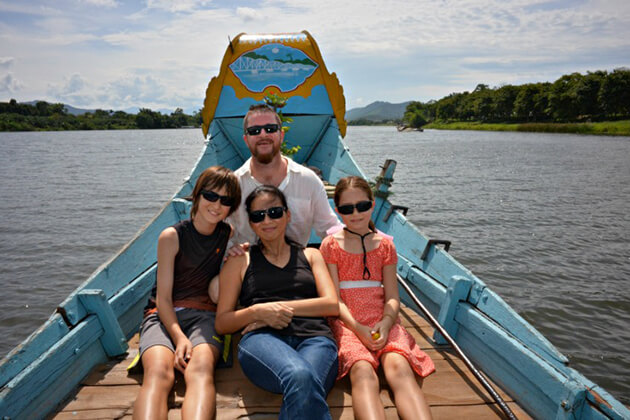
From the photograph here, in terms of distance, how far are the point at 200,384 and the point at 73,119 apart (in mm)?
116709

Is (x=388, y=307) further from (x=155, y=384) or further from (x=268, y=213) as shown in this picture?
(x=155, y=384)

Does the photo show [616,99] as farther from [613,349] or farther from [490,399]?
[490,399]

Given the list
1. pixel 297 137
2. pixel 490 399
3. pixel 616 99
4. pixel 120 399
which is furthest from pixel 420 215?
pixel 616 99

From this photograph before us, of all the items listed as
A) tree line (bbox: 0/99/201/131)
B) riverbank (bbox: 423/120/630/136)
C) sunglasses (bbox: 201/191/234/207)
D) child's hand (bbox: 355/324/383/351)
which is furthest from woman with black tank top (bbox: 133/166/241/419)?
tree line (bbox: 0/99/201/131)

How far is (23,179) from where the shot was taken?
1719 centimetres

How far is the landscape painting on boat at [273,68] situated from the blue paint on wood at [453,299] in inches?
220

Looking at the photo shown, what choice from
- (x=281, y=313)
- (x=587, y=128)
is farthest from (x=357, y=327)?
(x=587, y=128)

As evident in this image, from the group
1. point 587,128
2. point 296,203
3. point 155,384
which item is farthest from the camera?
point 587,128

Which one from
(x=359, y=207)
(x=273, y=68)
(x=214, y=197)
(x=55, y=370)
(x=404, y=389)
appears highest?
(x=273, y=68)

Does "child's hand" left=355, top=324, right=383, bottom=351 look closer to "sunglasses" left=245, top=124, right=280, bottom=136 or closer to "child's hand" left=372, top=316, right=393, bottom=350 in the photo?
"child's hand" left=372, top=316, right=393, bottom=350

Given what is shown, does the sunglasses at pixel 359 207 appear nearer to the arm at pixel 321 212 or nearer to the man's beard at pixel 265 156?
the arm at pixel 321 212

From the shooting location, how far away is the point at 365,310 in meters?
2.59

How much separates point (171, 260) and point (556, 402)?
7.30 feet

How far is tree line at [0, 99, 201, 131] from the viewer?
3558 inches
